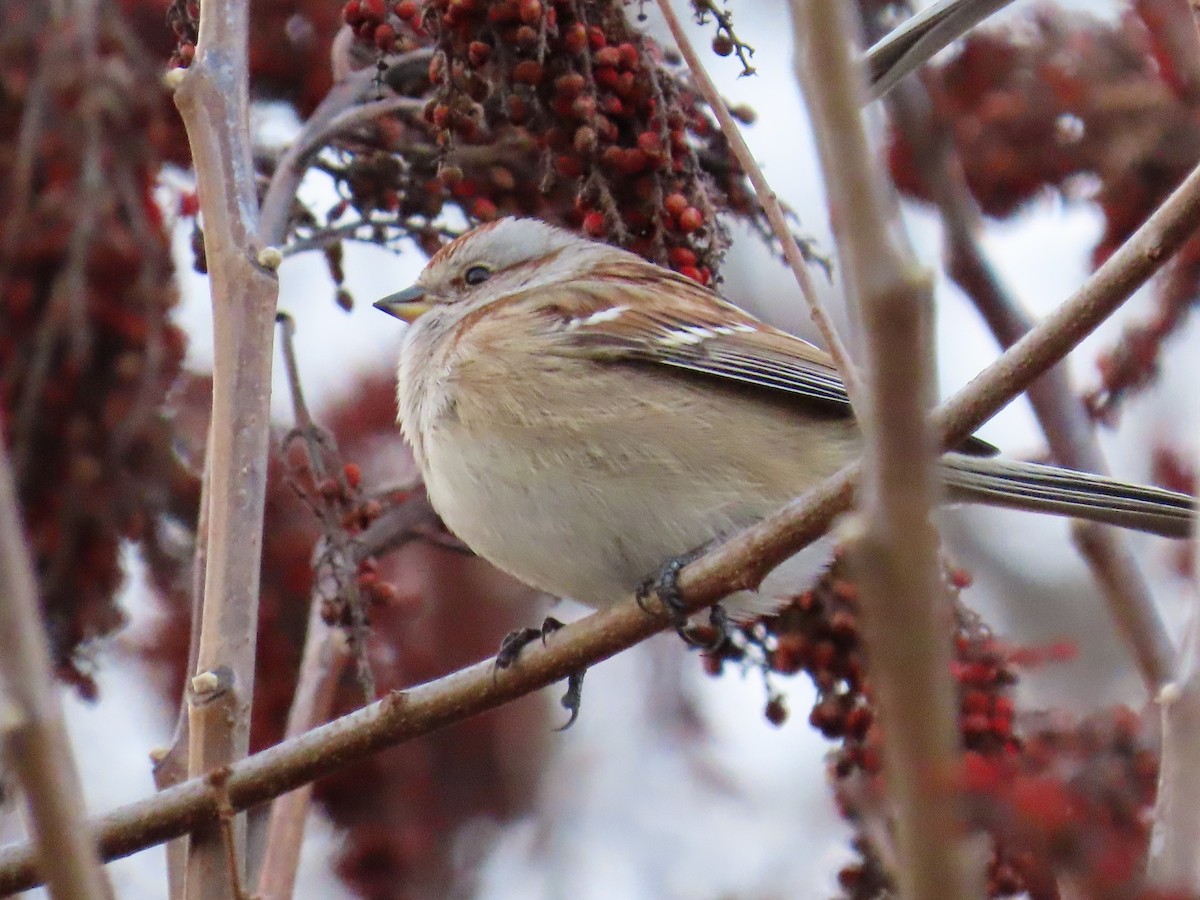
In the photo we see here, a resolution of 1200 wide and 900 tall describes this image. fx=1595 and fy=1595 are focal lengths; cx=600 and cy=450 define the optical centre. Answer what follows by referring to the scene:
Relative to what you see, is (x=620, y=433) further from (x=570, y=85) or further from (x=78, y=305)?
(x=78, y=305)

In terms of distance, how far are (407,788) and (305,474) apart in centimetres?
100

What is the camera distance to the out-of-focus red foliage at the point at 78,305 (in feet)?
12.1

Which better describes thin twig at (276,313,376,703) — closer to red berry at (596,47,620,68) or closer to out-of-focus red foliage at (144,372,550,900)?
out-of-focus red foliage at (144,372,550,900)

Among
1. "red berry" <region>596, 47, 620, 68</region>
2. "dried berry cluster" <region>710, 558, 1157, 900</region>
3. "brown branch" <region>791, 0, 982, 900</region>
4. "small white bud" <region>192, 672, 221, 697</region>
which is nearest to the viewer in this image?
"brown branch" <region>791, 0, 982, 900</region>

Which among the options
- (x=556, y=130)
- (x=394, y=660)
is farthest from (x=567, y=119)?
(x=394, y=660)

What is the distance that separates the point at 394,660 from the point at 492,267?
1.16 metres

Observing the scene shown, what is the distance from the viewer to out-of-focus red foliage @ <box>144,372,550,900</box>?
397 cm

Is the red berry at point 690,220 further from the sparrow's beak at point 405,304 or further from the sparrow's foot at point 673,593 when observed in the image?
the sparrow's beak at point 405,304

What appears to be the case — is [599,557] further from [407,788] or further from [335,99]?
[407,788]

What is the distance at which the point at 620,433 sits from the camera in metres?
3.06

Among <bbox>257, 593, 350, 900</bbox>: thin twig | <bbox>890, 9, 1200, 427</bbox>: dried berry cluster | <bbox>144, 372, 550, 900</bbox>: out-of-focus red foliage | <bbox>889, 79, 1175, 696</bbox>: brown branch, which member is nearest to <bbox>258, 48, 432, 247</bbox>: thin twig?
<bbox>144, 372, 550, 900</bbox>: out-of-focus red foliage

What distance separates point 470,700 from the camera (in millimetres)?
2391

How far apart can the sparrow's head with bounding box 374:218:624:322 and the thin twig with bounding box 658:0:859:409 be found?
59.4 inches

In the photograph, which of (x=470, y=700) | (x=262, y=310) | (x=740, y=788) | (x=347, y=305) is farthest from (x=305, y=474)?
(x=740, y=788)
